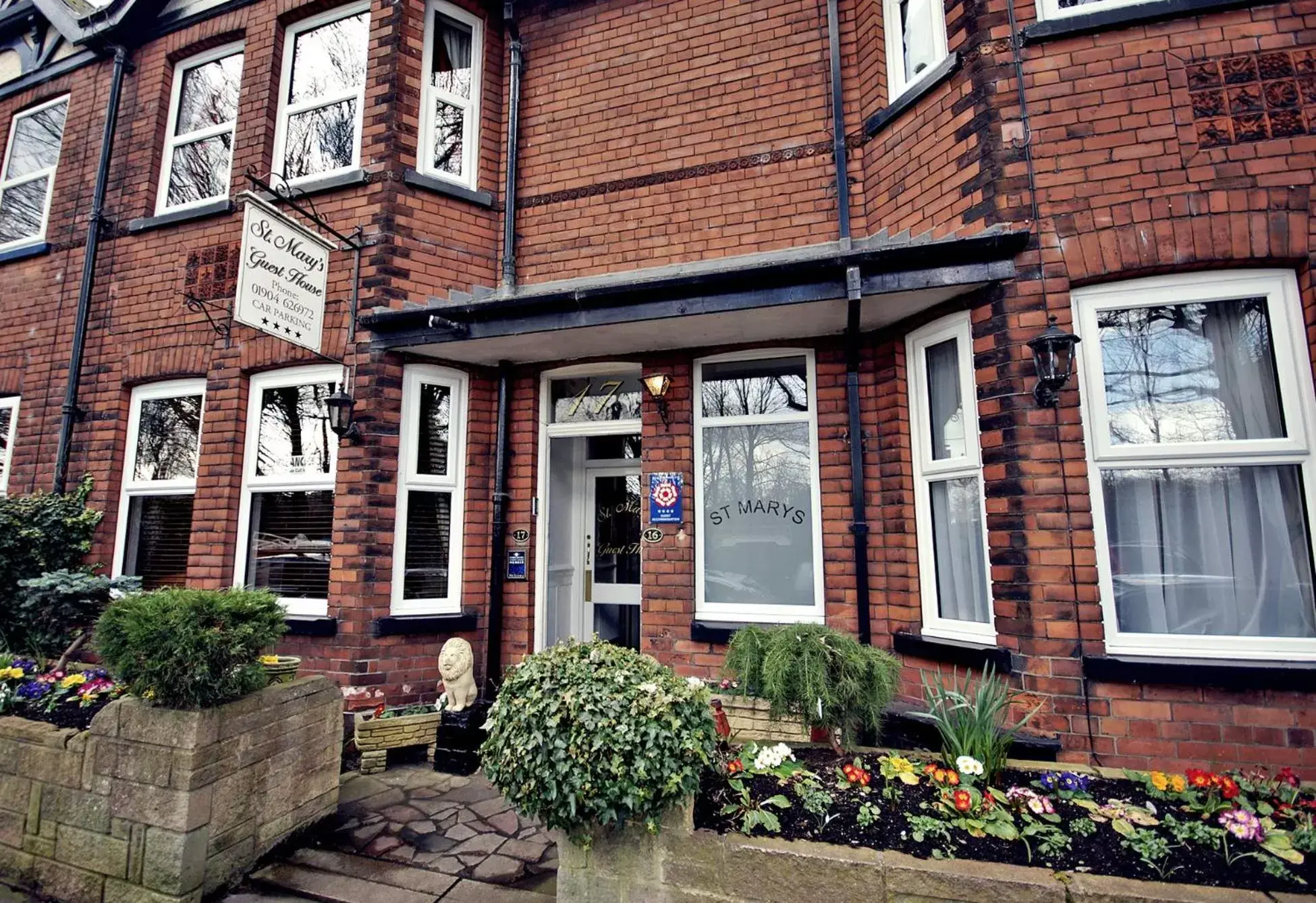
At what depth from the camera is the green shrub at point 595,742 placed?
2.39 m

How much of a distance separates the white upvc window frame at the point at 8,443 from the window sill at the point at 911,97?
27.6 feet

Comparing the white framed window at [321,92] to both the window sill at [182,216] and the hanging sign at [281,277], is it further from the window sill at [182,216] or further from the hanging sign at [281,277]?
the hanging sign at [281,277]

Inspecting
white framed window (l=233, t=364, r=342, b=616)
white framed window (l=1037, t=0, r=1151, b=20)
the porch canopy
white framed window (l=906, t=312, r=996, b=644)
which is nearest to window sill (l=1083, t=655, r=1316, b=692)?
white framed window (l=906, t=312, r=996, b=644)

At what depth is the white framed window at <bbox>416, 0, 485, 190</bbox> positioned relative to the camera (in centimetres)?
556

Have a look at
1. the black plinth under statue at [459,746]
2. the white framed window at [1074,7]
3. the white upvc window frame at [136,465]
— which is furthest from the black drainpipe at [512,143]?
the white framed window at [1074,7]

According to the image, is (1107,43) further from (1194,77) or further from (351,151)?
(351,151)

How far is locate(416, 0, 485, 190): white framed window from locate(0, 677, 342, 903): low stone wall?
440 cm

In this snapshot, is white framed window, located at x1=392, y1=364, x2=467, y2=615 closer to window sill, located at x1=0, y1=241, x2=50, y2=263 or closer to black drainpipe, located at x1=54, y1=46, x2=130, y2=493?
black drainpipe, located at x1=54, y1=46, x2=130, y2=493

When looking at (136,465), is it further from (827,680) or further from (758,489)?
(827,680)

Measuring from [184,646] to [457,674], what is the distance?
6.56 ft

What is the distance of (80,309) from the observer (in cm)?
616

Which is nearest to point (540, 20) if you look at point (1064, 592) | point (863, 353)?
point (863, 353)

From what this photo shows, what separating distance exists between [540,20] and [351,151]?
6.85 ft

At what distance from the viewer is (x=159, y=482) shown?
572 centimetres
